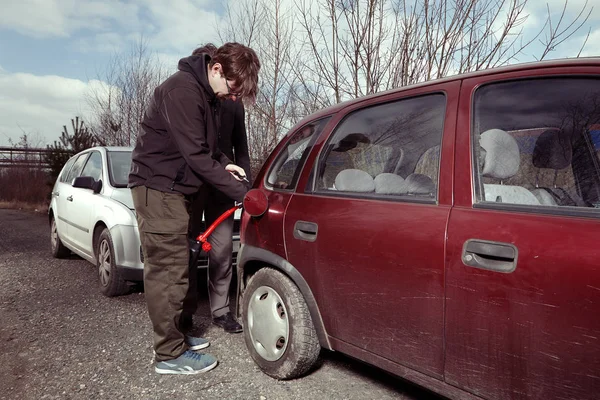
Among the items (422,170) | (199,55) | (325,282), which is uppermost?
(199,55)

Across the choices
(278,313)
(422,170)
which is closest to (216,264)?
(278,313)

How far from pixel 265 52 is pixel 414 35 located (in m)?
3.26

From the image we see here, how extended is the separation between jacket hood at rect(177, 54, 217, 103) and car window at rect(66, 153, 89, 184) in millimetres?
3897

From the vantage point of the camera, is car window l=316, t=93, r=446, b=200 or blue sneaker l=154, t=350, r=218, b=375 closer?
car window l=316, t=93, r=446, b=200

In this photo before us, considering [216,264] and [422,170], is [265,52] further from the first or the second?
[422,170]

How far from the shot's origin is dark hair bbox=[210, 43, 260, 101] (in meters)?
2.79

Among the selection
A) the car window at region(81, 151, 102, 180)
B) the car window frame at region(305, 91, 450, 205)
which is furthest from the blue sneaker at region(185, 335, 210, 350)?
the car window at region(81, 151, 102, 180)

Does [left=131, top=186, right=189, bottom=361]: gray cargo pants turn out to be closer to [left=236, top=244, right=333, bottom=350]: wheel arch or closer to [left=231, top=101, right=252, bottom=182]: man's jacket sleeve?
[left=236, top=244, right=333, bottom=350]: wheel arch

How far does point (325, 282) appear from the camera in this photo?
2.44 metres

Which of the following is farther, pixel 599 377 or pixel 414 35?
pixel 414 35

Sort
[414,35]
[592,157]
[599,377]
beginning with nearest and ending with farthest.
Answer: [599,377]
[592,157]
[414,35]

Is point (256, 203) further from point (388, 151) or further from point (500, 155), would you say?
point (500, 155)

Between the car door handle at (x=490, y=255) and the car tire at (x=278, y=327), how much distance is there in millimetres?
1077

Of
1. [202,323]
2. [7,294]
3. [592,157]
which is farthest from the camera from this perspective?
[7,294]
